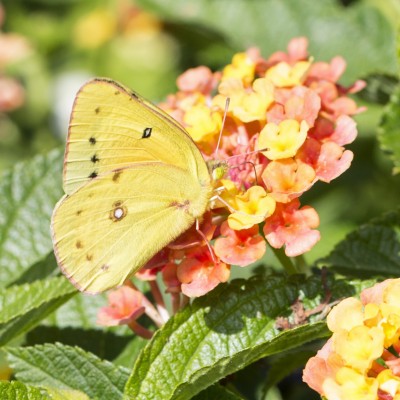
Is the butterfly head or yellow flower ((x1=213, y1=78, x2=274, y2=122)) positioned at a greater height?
yellow flower ((x1=213, y1=78, x2=274, y2=122))

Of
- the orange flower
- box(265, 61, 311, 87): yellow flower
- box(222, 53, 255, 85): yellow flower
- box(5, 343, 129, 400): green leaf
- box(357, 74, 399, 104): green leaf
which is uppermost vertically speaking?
box(265, 61, 311, 87): yellow flower

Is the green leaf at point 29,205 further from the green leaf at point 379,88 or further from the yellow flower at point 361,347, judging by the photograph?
the yellow flower at point 361,347

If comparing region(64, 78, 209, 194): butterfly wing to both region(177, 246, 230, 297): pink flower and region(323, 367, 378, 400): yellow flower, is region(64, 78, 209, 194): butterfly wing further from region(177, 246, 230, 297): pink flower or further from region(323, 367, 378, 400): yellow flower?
region(323, 367, 378, 400): yellow flower

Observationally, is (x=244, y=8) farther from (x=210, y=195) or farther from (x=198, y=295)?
(x=198, y=295)

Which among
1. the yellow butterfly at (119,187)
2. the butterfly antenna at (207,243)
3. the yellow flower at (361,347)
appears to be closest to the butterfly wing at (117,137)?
the yellow butterfly at (119,187)

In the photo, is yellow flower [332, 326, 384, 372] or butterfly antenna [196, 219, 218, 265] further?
butterfly antenna [196, 219, 218, 265]

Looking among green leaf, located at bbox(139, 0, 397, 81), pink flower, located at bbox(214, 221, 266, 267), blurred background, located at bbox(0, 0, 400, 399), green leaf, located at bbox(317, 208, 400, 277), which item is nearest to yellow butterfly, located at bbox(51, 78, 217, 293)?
pink flower, located at bbox(214, 221, 266, 267)

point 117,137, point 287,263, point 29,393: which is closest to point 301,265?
point 287,263

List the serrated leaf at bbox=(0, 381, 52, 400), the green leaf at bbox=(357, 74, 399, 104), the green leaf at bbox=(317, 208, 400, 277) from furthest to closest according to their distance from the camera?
1. the green leaf at bbox=(357, 74, 399, 104)
2. the green leaf at bbox=(317, 208, 400, 277)
3. the serrated leaf at bbox=(0, 381, 52, 400)

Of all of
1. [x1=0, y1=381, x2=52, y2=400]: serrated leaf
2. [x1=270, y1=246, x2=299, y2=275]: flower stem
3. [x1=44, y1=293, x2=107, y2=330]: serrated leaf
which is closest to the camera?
[x1=0, y1=381, x2=52, y2=400]: serrated leaf
